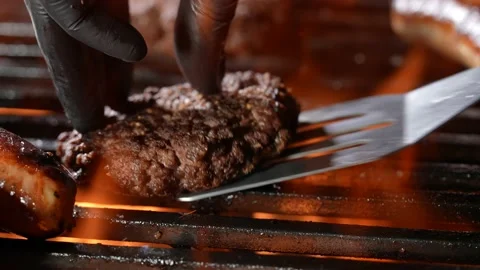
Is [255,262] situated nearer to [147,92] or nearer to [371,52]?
[147,92]

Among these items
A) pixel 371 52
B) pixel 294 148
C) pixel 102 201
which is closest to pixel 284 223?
pixel 294 148

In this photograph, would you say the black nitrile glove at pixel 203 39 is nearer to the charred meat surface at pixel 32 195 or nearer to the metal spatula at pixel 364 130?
the metal spatula at pixel 364 130

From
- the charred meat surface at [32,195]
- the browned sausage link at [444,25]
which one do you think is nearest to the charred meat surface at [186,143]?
the charred meat surface at [32,195]

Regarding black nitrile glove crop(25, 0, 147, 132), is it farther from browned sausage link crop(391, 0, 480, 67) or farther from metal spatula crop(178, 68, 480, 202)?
browned sausage link crop(391, 0, 480, 67)

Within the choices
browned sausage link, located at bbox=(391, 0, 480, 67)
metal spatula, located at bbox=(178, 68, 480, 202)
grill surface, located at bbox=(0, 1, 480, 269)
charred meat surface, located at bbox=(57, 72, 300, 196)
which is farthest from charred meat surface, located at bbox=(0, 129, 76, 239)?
browned sausage link, located at bbox=(391, 0, 480, 67)

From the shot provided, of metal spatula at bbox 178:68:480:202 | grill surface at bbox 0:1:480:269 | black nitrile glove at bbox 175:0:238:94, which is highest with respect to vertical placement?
black nitrile glove at bbox 175:0:238:94
